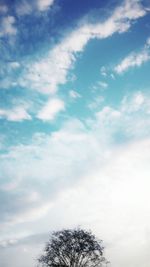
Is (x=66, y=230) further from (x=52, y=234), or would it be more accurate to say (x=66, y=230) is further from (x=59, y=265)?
(x=59, y=265)

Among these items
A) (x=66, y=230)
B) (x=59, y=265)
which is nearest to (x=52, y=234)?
(x=66, y=230)

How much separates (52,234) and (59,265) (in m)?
8.15

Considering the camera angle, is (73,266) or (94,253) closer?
Result: (73,266)

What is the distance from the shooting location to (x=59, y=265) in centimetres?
6831

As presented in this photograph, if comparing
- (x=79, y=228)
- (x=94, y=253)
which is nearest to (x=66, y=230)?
(x=79, y=228)

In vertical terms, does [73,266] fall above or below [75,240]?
below

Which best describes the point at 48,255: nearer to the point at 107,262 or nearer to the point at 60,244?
the point at 60,244

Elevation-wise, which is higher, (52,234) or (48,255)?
(52,234)

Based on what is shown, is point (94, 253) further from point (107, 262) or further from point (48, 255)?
point (48, 255)

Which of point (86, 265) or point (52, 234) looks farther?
point (52, 234)

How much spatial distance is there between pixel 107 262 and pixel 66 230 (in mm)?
12197

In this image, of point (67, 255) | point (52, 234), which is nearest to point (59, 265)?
point (67, 255)

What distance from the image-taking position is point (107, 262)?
234ft

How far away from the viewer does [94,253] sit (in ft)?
235
